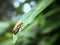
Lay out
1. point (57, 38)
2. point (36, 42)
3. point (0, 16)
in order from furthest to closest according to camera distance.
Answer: point (0, 16)
point (36, 42)
point (57, 38)

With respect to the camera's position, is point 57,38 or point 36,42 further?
point 36,42

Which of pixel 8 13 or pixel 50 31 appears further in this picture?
pixel 8 13

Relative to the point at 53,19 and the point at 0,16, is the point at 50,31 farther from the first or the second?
the point at 0,16

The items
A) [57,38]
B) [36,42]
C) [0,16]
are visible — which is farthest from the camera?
[0,16]

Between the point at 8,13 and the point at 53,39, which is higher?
the point at 8,13

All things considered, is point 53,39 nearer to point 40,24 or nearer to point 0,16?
point 40,24

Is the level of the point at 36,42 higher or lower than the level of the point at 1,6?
lower

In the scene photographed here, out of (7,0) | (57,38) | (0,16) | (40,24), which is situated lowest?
(57,38)

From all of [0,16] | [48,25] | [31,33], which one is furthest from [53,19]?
[0,16]

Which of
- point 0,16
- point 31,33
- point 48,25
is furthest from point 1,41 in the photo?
point 0,16
